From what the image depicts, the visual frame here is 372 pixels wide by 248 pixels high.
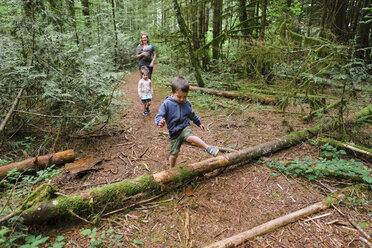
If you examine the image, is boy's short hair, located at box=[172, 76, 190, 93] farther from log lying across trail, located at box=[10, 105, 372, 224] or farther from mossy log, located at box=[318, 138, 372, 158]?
mossy log, located at box=[318, 138, 372, 158]

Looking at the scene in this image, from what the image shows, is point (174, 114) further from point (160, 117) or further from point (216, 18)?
point (216, 18)

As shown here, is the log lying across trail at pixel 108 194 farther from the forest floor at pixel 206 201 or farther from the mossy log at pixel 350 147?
the mossy log at pixel 350 147

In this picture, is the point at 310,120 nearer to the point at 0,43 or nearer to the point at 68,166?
the point at 68,166

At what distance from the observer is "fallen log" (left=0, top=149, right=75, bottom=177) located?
363cm

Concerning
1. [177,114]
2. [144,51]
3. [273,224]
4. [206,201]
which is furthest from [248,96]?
[273,224]

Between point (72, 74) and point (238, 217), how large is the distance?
4.73 m

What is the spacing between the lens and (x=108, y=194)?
297 centimetres

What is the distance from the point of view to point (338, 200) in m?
3.18

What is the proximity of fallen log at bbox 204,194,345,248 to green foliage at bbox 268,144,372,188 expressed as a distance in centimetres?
52

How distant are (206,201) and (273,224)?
1.07 meters

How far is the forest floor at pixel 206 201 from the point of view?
8.64ft

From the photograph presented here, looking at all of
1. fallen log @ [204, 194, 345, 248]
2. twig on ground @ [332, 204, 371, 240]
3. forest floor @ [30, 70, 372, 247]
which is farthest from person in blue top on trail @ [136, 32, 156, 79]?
twig on ground @ [332, 204, 371, 240]

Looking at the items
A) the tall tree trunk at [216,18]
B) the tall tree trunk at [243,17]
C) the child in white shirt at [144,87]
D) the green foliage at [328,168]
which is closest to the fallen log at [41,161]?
the child in white shirt at [144,87]

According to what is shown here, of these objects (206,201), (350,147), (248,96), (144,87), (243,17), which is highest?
(243,17)
